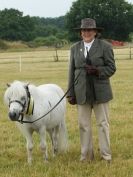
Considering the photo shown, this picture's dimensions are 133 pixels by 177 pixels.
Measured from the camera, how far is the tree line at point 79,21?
330 ft

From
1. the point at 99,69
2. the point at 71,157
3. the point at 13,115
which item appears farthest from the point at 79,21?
the point at 13,115

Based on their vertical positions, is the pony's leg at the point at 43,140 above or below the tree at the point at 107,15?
below

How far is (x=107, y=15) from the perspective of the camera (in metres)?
103

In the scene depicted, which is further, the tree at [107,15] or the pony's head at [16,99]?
the tree at [107,15]

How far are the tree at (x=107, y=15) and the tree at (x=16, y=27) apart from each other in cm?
1168

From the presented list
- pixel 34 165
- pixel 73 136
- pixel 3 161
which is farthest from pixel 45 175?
pixel 73 136

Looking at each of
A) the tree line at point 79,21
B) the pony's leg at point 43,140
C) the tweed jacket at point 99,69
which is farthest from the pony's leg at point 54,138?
the tree line at point 79,21

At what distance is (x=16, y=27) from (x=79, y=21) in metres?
16.6

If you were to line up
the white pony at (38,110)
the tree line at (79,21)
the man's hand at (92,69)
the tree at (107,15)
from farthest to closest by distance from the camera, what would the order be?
the tree at (107,15) < the tree line at (79,21) < the man's hand at (92,69) < the white pony at (38,110)

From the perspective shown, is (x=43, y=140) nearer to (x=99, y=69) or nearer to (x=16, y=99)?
(x=16, y=99)

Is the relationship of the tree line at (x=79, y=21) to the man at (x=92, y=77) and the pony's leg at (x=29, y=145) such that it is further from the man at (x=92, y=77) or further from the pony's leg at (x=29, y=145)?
A: the pony's leg at (x=29, y=145)

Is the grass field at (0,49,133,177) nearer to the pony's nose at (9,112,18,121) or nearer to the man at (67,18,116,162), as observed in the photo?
the man at (67,18,116,162)

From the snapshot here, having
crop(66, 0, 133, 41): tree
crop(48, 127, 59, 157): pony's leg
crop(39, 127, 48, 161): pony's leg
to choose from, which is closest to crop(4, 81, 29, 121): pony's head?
crop(39, 127, 48, 161): pony's leg

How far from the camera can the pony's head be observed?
23.0 ft
